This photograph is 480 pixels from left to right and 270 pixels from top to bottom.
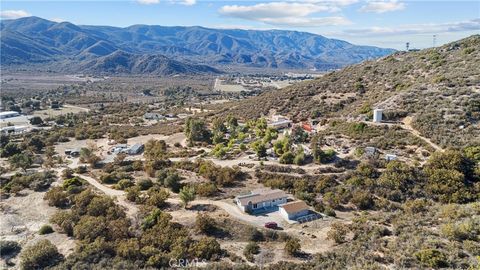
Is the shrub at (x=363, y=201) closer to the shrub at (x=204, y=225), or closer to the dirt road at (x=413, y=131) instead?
the dirt road at (x=413, y=131)

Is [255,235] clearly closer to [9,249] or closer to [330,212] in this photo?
[330,212]

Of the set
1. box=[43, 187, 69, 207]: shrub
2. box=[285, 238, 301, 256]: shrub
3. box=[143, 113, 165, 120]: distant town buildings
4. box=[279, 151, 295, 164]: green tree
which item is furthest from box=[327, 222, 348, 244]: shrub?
box=[143, 113, 165, 120]: distant town buildings

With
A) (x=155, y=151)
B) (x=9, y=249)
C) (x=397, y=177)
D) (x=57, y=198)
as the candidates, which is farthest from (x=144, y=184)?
(x=397, y=177)

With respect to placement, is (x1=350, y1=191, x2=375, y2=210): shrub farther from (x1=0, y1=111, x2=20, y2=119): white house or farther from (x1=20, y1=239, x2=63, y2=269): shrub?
(x1=0, y1=111, x2=20, y2=119): white house

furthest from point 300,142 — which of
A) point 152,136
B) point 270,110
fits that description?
point 152,136

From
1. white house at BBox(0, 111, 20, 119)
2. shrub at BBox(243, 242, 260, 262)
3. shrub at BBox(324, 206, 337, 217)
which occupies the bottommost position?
shrub at BBox(243, 242, 260, 262)

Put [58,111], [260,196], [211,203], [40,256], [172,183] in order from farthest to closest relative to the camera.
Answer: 1. [58,111]
2. [172,183]
3. [211,203]
4. [260,196]
5. [40,256]

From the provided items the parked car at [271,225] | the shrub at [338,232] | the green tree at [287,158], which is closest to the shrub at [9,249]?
the parked car at [271,225]
